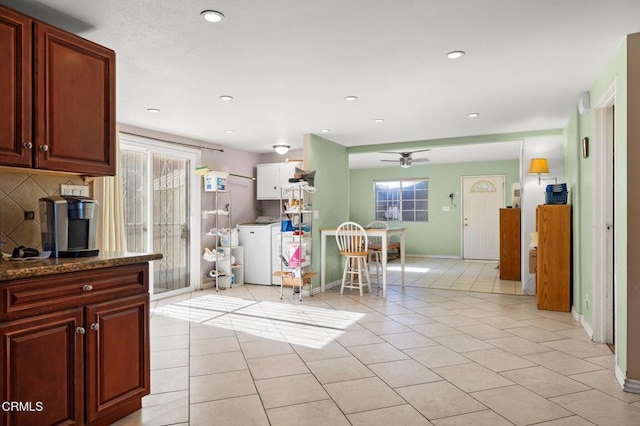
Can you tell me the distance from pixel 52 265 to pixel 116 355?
61 cm

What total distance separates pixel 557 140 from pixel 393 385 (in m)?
4.49

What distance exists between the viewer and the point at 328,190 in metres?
6.16

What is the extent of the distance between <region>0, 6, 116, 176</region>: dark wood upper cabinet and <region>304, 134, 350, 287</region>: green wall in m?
3.43

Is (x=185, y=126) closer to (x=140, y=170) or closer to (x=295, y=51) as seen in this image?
(x=140, y=170)

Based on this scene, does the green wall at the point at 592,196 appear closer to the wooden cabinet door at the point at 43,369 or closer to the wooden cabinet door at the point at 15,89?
the wooden cabinet door at the point at 43,369

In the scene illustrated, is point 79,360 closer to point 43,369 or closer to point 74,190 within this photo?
point 43,369

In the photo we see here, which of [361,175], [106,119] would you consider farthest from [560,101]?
[361,175]

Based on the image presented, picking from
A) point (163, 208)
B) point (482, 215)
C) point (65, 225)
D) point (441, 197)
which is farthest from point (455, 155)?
point (65, 225)

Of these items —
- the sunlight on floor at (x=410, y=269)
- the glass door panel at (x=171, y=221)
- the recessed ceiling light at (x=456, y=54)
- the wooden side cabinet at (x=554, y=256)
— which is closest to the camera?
the recessed ceiling light at (x=456, y=54)

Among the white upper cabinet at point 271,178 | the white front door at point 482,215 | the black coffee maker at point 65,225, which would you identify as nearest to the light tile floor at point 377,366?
the black coffee maker at point 65,225

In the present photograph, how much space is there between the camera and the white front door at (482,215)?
29.9 ft

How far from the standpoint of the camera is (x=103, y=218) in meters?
4.20

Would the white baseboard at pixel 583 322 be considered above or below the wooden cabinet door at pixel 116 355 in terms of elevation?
below

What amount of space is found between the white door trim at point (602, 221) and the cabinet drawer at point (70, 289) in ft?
11.6
